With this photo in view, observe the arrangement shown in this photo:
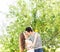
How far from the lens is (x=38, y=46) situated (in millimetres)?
5348

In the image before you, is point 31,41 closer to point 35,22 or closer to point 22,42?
point 22,42

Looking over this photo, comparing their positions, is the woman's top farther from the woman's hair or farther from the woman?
the woman's hair

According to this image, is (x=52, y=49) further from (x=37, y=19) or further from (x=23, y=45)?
(x=23, y=45)

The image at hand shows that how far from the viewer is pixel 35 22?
8.29 meters

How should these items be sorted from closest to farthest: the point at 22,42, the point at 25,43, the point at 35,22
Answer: the point at 22,42 → the point at 25,43 → the point at 35,22

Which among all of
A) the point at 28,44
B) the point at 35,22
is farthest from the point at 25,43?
the point at 35,22

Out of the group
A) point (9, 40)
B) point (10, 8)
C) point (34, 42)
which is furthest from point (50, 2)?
point (34, 42)

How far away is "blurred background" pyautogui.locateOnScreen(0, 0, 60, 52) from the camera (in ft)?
27.1

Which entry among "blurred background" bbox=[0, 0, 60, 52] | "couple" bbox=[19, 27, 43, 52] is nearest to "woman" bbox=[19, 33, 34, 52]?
"couple" bbox=[19, 27, 43, 52]

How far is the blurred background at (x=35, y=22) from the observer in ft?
27.1

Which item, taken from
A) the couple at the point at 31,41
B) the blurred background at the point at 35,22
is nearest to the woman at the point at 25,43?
the couple at the point at 31,41

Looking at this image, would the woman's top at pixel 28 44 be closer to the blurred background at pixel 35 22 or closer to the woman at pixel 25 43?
the woman at pixel 25 43

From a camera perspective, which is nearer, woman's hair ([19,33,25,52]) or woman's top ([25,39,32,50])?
woman's hair ([19,33,25,52])

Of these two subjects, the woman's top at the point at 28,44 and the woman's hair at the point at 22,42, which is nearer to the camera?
the woman's hair at the point at 22,42
